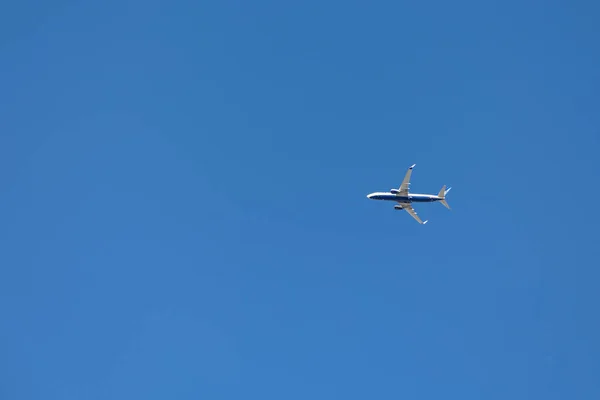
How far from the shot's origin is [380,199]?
15525 cm

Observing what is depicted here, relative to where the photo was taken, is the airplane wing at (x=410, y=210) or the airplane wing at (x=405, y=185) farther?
the airplane wing at (x=410, y=210)

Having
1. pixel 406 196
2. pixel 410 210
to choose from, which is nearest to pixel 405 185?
pixel 406 196

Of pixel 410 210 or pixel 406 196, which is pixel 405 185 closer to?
pixel 406 196

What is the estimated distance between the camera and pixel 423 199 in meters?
151

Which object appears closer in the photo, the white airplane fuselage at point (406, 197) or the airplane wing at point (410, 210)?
the white airplane fuselage at point (406, 197)

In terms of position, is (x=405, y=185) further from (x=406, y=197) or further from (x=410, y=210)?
(x=410, y=210)

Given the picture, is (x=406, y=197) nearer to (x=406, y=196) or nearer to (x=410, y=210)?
(x=406, y=196)

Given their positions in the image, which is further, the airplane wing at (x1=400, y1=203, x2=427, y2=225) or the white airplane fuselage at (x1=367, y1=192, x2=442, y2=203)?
the airplane wing at (x1=400, y1=203, x2=427, y2=225)

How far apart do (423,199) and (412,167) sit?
7.50 metres

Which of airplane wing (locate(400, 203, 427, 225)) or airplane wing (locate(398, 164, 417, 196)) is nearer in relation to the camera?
airplane wing (locate(398, 164, 417, 196))

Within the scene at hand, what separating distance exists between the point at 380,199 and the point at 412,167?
34.7ft

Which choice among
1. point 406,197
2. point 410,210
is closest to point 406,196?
point 406,197

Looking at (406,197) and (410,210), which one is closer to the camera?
(406,197)
